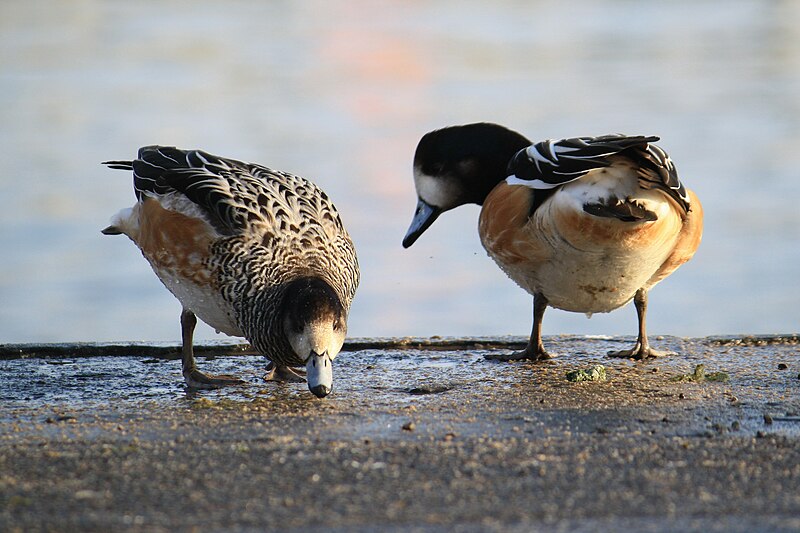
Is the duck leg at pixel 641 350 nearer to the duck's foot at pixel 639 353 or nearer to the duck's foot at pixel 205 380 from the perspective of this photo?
the duck's foot at pixel 639 353

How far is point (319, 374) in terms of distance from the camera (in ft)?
18.5

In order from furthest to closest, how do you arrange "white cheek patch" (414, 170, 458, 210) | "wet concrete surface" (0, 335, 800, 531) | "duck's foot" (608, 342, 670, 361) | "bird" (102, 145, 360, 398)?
1. "white cheek patch" (414, 170, 458, 210)
2. "duck's foot" (608, 342, 670, 361)
3. "bird" (102, 145, 360, 398)
4. "wet concrete surface" (0, 335, 800, 531)

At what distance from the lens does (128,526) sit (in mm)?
3637

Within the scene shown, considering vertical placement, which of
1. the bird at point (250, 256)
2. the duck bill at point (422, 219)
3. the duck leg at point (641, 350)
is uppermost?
the duck bill at point (422, 219)

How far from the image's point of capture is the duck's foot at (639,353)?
7.03 meters

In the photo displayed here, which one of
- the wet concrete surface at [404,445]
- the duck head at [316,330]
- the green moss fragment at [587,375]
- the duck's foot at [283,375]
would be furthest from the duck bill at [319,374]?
the green moss fragment at [587,375]

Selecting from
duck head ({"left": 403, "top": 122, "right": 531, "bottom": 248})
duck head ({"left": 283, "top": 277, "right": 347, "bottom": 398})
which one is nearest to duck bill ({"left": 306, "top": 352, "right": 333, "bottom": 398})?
duck head ({"left": 283, "top": 277, "right": 347, "bottom": 398})

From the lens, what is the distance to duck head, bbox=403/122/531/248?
8508 mm

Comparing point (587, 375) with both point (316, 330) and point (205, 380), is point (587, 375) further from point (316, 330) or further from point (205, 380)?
point (205, 380)

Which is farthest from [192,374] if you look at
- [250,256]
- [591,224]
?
[591,224]

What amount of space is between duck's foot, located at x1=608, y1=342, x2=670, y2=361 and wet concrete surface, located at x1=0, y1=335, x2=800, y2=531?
0.35ft

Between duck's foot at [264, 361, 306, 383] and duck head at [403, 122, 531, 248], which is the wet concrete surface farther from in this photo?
duck head at [403, 122, 531, 248]

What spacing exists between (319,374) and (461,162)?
10.7 ft

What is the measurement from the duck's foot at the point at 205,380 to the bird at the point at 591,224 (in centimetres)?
163
